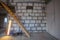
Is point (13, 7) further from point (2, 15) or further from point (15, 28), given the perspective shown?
point (15, 28)

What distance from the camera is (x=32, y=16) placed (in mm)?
7352

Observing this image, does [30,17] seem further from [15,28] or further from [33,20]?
[15,28]

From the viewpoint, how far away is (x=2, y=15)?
725cm

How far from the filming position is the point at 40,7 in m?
7.38

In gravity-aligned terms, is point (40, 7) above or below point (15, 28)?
above

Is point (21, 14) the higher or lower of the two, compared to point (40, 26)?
higher

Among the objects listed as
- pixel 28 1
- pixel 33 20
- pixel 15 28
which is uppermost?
pixel 28 1

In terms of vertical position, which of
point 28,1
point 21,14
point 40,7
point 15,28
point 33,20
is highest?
point 28,1

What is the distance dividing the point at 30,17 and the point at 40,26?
97 centimetres

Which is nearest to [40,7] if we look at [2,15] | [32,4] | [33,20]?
[32,4]

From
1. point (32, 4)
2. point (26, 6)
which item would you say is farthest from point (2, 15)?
point (32, 4)

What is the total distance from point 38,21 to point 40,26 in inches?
15.2

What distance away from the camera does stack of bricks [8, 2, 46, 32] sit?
288 inches

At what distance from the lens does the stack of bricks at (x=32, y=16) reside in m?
7.32
